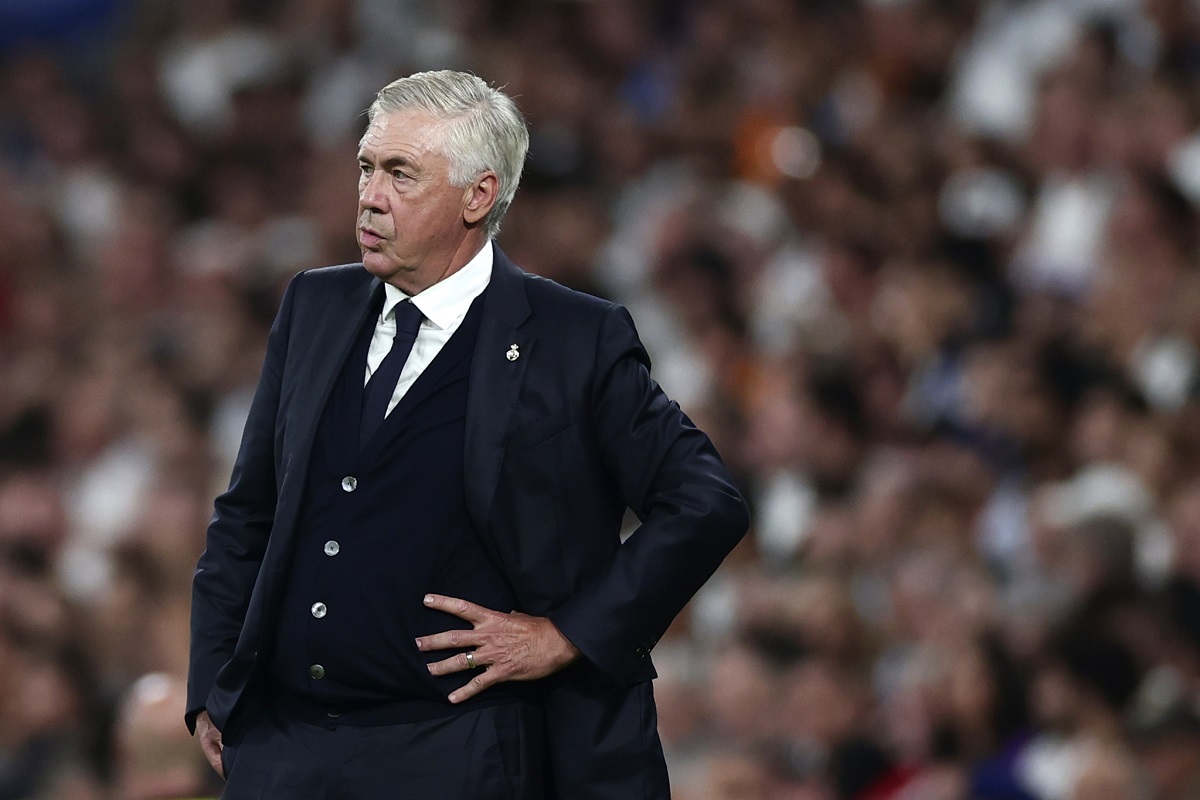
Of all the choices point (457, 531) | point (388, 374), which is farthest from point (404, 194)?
point (457, 531)

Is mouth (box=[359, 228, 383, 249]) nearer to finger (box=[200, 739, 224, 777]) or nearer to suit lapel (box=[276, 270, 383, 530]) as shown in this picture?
suit lapel (box=[276, 270, 383, 530])

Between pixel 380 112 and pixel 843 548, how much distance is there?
293 cm

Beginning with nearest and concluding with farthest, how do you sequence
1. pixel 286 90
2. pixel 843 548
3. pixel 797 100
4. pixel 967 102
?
pixel 843 548, pixel 967 102, pixel 797 100, pixel 286 90

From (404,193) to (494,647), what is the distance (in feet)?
2.07

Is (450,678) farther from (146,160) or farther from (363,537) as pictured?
(146,160)

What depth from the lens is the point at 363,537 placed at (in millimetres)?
2744

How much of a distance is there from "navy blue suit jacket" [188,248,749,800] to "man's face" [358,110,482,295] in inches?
4.9

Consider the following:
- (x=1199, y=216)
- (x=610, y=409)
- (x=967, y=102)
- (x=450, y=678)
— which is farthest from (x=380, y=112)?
(x=967, y=102)

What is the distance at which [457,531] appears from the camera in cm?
276

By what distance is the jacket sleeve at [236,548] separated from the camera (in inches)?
113

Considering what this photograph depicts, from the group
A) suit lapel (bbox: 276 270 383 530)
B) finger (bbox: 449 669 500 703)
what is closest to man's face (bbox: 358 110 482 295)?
suit lapel (bbox: 276 270 383 530)

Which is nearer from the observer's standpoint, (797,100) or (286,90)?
(797,100)

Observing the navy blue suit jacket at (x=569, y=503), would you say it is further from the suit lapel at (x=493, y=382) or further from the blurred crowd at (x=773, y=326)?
the blurred crowd at (x=773, y=326)

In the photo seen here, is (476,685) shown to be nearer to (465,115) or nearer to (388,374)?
(388,374)
